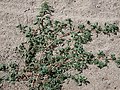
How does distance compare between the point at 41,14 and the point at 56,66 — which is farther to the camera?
the point at 41,14

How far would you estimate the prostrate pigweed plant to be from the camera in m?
4.56

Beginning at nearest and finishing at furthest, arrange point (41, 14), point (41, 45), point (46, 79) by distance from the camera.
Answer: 1. point (46, 79)
2. point (41, 45)
3. point (41, 14)

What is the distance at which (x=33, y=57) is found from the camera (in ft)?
15.6

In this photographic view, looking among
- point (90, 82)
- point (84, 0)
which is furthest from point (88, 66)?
point (84, 0)

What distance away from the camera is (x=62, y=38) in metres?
5.02

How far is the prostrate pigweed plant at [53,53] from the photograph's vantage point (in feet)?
15.0

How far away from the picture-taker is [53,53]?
483 cm

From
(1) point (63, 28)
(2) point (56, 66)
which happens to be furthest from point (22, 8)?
(2) point (56, 66)

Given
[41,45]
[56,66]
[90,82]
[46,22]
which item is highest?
[46,22]

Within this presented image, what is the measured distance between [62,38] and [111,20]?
0.98m

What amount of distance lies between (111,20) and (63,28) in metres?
0.89

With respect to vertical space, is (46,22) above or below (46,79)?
above

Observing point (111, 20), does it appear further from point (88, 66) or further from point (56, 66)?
point (56, 66)

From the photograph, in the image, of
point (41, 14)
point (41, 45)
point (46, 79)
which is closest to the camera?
point (46, 79)
